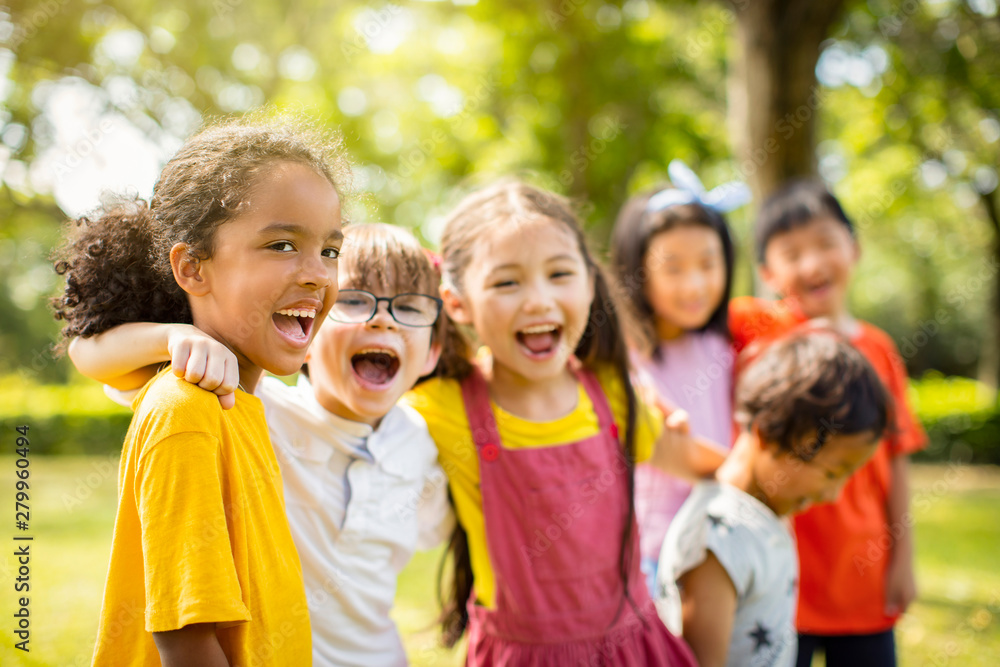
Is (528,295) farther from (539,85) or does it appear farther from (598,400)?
(539,85)

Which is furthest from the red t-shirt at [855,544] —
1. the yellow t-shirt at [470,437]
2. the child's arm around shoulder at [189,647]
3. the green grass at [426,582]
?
the child's arm around shoulder at [189,647]

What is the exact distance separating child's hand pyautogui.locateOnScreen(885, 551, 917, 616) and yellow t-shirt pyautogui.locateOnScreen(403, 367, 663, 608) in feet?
5.32

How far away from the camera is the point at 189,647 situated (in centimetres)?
113

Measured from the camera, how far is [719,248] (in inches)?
117

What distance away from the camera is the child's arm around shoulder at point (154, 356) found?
1.25 meters

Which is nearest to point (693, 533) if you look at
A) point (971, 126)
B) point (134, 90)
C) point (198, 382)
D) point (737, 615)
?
point (737, 615)

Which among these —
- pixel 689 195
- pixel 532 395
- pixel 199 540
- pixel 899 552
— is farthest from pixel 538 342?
pixel 899 552

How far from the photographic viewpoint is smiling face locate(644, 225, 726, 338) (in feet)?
9.30

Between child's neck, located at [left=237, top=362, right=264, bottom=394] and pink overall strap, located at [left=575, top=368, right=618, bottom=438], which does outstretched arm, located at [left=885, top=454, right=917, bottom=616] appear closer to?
pink overall strap, located at [left=575, top=368, right=618, bottom=438]

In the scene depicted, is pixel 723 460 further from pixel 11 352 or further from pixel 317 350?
pixel 11 352

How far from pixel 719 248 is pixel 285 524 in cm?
222

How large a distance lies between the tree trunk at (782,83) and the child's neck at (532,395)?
3683mm

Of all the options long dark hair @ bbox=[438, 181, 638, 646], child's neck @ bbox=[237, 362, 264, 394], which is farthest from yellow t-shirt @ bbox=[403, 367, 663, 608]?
child's neck @ bbox=[237, 362, 264, 394]

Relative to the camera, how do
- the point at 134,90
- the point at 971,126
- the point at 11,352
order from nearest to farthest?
the point at 134,90, the point at 971,126, the point at 11,352
